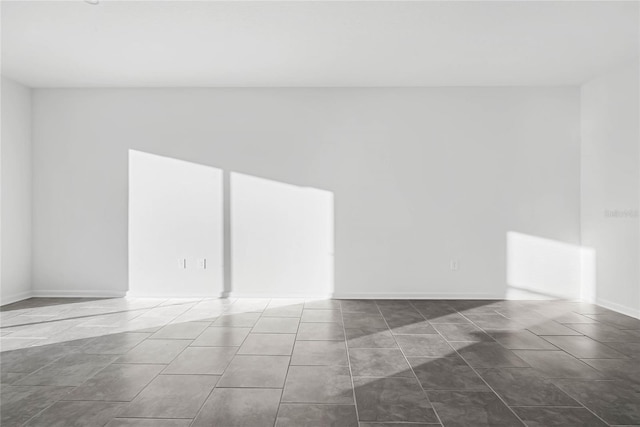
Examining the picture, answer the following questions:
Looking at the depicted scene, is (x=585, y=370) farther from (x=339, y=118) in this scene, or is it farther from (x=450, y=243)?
(x=339, y=118)

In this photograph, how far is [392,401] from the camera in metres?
2.21

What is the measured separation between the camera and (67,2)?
292 centimetres

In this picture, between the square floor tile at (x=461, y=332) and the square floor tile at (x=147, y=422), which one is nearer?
the square floor tile at (x=147, y=422)

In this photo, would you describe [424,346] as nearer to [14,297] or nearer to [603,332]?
[603,332]

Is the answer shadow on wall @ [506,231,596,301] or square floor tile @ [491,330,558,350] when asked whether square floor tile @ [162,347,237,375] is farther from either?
shadow on wall @ [506,231,596,301]

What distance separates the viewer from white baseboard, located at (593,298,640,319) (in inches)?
157

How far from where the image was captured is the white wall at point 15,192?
4.60 m

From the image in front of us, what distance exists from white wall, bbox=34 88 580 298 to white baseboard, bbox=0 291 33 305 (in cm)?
15

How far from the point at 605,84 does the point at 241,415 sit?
503cm

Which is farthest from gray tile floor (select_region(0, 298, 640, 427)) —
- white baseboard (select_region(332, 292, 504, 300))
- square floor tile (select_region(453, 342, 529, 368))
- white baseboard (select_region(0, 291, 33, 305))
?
white baseboard (select_region(332, 292, 504, 300))

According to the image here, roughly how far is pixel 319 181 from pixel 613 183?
3284 mm

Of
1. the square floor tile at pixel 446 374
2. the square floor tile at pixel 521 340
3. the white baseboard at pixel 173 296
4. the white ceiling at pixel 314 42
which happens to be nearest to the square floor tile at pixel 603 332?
the square floor tile at pixel 521 340

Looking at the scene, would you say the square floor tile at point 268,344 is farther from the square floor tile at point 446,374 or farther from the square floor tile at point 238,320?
the square floor tile at point 446,374

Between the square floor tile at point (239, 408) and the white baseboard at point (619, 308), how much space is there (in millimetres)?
3815
